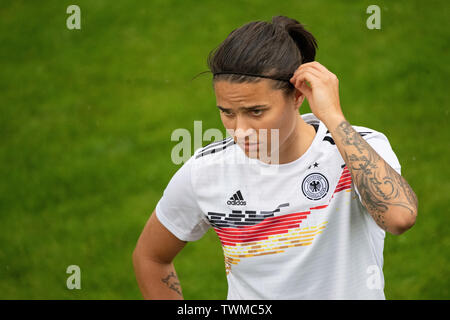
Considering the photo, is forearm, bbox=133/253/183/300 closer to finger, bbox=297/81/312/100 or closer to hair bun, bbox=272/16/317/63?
finger, bbox=297/81/312/100

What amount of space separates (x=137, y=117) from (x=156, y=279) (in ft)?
18.2

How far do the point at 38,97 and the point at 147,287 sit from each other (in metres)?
6.53

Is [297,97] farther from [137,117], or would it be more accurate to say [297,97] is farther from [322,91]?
[137,117]

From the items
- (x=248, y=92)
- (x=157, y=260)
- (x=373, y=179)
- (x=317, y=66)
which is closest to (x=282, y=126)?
(x=248, y=92)

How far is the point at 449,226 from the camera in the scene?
815 centimetres

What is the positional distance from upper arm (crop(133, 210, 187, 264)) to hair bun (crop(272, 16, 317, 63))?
143cm

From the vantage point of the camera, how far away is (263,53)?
12.1 ft

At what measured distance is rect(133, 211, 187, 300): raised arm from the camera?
434cm

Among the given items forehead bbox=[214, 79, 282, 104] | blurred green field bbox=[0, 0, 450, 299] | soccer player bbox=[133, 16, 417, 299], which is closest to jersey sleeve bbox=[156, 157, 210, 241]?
soccer player bbox=[133, 16, 417, 299]

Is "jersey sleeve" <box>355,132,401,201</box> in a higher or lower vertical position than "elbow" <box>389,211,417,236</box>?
higher

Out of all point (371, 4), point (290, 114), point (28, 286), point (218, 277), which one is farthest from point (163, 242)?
point (371, 4)

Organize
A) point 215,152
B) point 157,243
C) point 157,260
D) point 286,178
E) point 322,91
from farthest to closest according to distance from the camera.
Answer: point 157,260 < point 157,243 < point 215,152 < point 286,178 < point 322,91

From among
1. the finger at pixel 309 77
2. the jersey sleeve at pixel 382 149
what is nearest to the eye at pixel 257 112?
the finger at pixel 309 77
